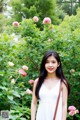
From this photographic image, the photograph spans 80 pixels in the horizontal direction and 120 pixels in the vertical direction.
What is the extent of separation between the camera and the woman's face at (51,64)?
107 inches

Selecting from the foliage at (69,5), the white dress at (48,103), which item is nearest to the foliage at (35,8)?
the foliage at (69,5)

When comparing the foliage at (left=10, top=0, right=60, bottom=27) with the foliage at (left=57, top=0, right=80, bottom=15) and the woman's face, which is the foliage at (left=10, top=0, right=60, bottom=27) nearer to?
the foliage at (left=57, top=0, right=80, bottom=15)

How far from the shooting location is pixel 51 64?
107 inches

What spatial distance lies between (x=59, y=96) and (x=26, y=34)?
2086 mm

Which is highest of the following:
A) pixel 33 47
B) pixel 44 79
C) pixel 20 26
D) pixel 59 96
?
pixel 20 26

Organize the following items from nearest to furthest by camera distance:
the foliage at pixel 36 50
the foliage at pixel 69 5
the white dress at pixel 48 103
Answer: the white dress at pixel 48 103, the foliage at pixel 36 50, the foliage at pixel 69 5

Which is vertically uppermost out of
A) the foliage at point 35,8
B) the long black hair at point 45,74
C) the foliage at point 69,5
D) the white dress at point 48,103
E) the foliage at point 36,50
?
the foliage at point 69,5

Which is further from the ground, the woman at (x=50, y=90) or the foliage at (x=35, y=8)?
the foliage at (x=35, y=8)

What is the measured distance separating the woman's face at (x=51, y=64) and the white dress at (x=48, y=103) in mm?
138

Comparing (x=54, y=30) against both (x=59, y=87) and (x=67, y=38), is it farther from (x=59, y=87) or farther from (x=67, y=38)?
(x=59, y=87)

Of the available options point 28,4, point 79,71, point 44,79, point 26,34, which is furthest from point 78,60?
point 28,4

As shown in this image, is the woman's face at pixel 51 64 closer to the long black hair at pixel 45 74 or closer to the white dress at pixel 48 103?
the long black hair at pixel 45 74

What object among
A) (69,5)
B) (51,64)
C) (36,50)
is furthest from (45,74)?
(69,5)

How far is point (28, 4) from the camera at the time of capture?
17.2 meters
